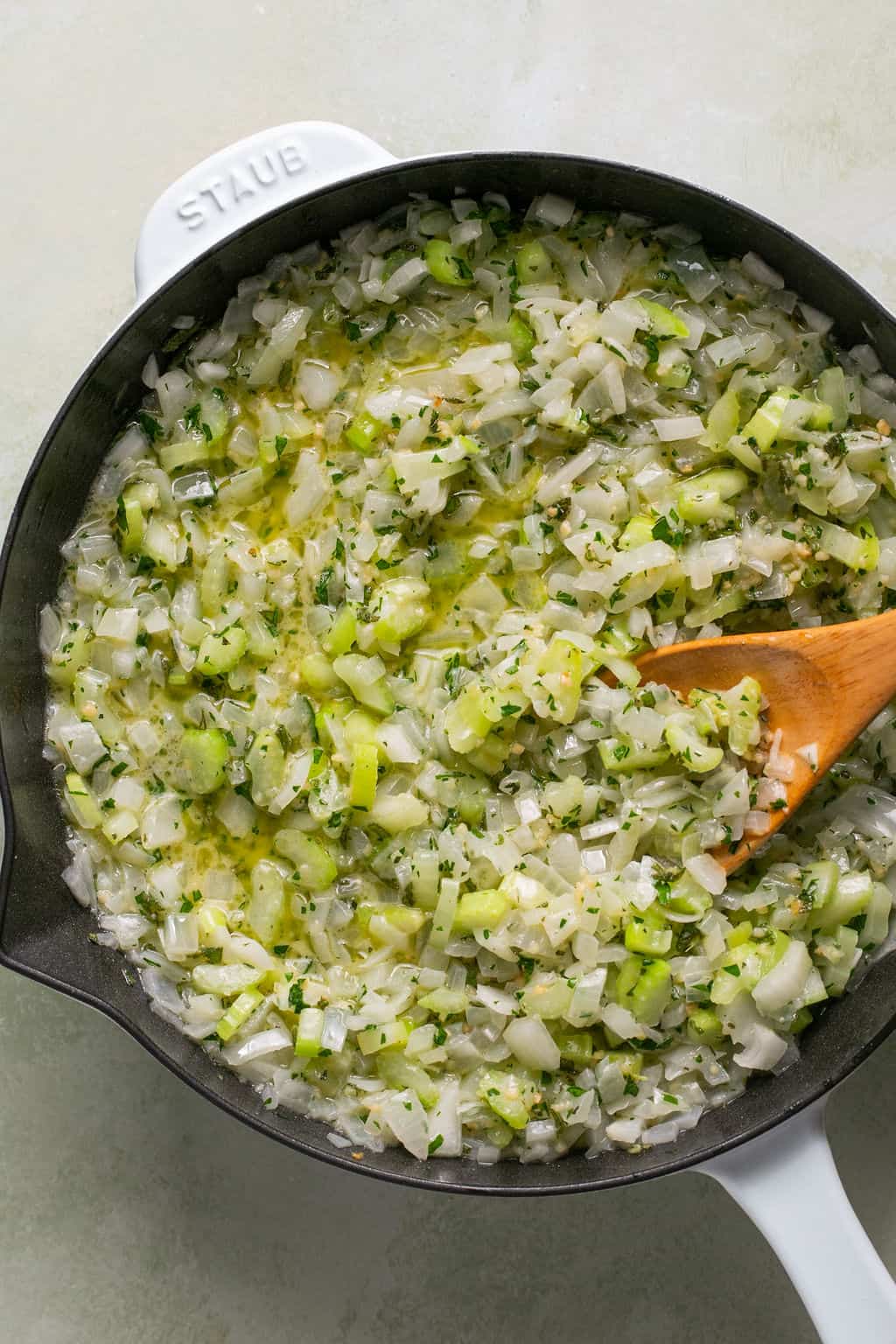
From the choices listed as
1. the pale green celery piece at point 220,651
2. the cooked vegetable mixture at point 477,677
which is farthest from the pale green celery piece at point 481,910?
the pale green celery piece at point 220,651

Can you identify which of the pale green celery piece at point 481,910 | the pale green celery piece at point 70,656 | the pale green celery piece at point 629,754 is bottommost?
the pale green celery piece at point 481,910

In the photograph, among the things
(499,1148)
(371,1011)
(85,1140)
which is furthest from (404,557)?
(85,1140)

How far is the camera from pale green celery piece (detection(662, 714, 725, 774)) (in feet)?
7.65

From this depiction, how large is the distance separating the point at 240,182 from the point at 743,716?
4.73 feet

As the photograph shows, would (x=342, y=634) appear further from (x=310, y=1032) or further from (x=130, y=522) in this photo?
(x=310, y=1032)

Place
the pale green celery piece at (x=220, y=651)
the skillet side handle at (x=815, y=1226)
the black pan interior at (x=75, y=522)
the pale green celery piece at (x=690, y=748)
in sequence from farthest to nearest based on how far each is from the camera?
the pale green celery piece at (x=220, y=651)
the pale green celery piece at (x=690, y=748)
the black pan interior at (x=75, y=522)
the skillet side handle at (x=815, y=1226)

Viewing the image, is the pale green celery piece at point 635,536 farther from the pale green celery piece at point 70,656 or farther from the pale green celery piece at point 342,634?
the pale green celery piece at point 70,656

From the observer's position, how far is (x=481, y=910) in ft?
7.80

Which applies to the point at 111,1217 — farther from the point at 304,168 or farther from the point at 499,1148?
the point at 304,168

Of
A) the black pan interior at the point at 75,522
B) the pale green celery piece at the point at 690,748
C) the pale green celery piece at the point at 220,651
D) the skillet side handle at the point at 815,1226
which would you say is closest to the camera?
the skillet side handle at the point at 815,1226

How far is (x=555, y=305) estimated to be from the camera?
2447mm

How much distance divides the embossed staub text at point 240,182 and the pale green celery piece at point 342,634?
81 cm

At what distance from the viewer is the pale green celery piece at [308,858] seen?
2463 mm

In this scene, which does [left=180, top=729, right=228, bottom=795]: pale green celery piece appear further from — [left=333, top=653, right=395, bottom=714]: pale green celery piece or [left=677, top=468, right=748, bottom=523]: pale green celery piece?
[left=677, top=468, right=748, bottom=523]: pale green celery piece
